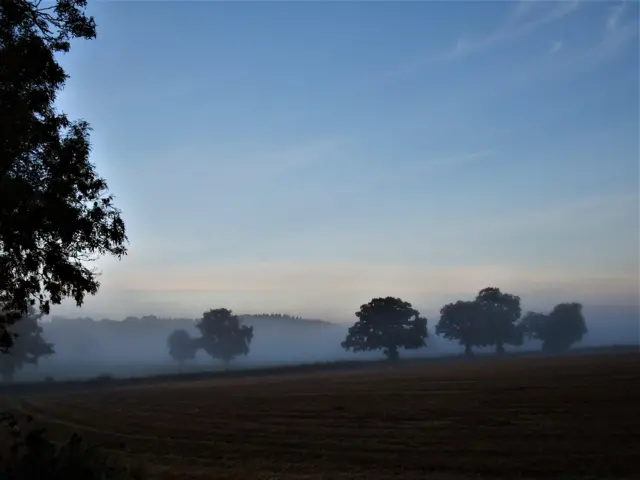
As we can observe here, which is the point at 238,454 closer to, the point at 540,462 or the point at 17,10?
the point at 540,462

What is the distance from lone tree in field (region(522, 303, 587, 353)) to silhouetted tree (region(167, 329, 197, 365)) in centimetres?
9466

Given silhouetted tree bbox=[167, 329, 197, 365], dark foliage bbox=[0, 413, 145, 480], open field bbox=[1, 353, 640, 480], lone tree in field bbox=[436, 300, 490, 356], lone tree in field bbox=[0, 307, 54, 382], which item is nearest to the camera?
dark foliage bbox=[0, 413, 145, 480]

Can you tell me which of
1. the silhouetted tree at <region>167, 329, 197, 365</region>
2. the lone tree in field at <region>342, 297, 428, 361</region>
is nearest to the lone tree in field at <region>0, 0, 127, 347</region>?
the lone tree in field at <region>342, 297, 428, 361</region>

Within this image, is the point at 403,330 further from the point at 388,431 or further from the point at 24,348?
the point at 388,431

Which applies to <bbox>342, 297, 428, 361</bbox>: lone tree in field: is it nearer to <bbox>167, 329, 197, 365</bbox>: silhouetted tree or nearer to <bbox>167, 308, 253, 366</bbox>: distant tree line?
<bbox>167, 308, 253, 366</bbox>: distant tree line

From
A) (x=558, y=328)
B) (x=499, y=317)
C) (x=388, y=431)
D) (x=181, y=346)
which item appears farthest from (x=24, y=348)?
(x=558, y=328)

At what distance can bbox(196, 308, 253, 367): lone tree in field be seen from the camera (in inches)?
5969

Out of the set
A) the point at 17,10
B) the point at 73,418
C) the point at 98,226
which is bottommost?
the point at 73,418

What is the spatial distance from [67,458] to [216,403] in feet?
103

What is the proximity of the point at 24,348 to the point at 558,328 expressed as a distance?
138 metres

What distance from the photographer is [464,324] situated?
6043 inches

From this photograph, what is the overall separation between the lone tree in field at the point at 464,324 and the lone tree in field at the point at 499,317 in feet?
3.49

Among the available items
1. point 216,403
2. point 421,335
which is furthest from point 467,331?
point 216,403

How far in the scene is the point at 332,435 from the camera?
29.7 meters
